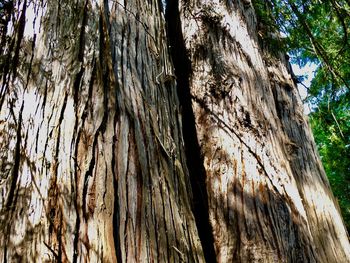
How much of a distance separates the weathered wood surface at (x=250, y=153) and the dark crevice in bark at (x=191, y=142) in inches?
1.7

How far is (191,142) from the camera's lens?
270 cm

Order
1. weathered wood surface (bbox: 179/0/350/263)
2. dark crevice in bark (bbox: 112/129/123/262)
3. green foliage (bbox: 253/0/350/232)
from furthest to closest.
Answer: green foliage (bbox: 253/0/350/232) → weathered wood surface (bbox: 179/0/350/263) → dark crevice in bark (bbox: 112/129/123/262)

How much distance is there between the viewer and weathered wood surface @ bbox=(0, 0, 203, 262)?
1.46 m

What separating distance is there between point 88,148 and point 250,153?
118cm

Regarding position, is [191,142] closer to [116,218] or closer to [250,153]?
[250,153]

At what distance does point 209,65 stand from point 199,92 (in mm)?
245

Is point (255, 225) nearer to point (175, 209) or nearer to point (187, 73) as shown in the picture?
point (175, 209)

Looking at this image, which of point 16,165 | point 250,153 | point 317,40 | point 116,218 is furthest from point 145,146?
point 317,40

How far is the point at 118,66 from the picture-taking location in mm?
2068

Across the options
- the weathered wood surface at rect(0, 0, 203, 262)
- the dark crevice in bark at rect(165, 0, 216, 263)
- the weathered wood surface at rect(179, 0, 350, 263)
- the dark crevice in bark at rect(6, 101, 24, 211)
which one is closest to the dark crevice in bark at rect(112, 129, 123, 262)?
the weathered wood surface at rect(0, 0, 203, 262)

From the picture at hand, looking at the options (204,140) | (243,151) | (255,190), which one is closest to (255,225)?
(255,190)

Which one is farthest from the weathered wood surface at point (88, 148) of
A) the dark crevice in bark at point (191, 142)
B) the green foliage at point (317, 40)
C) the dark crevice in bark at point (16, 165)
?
the green foliage at point (317, 40)

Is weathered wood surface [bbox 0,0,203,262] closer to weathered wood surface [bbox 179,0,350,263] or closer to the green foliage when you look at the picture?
weathered wood surface [bbox 179,0,350,263]

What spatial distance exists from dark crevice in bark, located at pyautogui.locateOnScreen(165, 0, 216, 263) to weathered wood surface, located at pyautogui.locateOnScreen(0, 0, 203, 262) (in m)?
0.37
